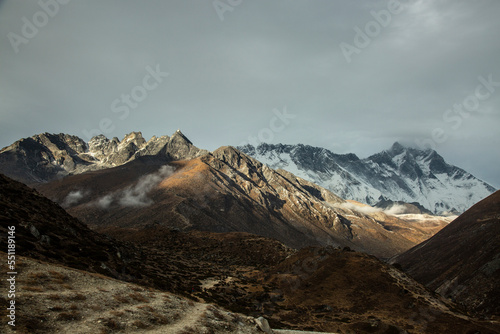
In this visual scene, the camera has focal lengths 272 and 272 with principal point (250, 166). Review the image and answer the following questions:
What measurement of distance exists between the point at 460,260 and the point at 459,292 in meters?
24.5

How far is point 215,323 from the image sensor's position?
25.0 m

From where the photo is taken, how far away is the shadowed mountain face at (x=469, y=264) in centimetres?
6594

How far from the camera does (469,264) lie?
272 feet

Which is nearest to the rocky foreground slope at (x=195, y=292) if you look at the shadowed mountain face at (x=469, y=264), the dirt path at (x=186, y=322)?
the dirt path at (x=186, y=322)

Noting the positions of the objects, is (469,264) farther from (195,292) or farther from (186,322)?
(186,322)

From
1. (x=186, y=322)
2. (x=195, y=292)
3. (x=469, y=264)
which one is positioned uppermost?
(x=186, y=322)

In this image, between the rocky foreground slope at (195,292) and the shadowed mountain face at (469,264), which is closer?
the rocky foreground slope at (195,292)

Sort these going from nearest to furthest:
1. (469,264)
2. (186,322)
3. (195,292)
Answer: (186,322)
(195,292)
(469,264)

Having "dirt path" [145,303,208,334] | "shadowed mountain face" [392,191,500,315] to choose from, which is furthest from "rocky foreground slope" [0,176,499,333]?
"shadowed mountain face" [392,191,500,315]

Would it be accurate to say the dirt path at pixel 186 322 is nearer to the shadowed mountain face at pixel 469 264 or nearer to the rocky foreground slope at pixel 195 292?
the rocky foreground slope at pixel 195 292

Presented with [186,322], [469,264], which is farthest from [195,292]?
[469,264]

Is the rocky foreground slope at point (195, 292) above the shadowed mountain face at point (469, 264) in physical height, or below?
above

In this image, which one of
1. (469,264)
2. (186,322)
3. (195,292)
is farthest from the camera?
(469,264)

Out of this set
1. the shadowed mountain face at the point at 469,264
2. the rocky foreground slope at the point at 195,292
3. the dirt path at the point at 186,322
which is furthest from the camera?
the shadowed mountain face at the point at 469,264
